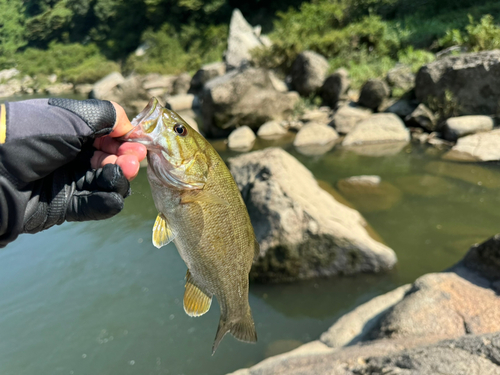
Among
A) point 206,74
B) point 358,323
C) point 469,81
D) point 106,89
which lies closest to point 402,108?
point 469,81

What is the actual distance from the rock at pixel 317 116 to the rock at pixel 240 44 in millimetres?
7702

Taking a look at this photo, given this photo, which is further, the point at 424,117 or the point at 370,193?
the point at 424,117

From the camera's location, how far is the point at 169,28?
1497 inches

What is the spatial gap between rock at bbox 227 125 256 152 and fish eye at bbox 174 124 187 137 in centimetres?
1073

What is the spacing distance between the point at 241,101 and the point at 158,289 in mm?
9107

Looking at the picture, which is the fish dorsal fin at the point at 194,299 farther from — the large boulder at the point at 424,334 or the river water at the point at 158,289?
the river water at the point at 158,289

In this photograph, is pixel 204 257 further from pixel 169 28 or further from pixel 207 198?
pixel 169 28

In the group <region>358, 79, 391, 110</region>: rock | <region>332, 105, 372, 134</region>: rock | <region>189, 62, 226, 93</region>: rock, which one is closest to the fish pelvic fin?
<region>332, 105, 372, 134</region>: rock

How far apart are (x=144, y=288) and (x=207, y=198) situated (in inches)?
186

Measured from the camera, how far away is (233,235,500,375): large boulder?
2701 millimetres

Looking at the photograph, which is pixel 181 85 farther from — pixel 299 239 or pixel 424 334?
pixel 424 334

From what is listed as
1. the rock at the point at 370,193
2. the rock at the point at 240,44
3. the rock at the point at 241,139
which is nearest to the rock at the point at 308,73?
the rock at the point at 241,139

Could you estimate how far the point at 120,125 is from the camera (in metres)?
2.05

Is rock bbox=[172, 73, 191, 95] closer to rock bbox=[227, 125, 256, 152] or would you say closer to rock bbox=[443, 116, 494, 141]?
rock bbox=[227, 125, 256, 152]
